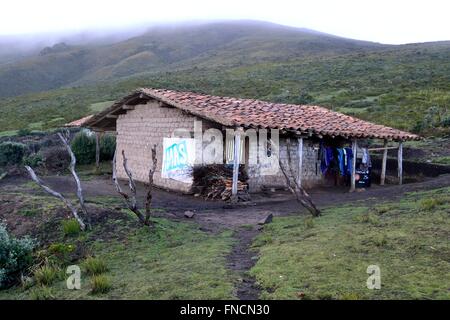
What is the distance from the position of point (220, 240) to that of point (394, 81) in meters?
31.4

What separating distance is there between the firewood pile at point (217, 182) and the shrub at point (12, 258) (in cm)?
685

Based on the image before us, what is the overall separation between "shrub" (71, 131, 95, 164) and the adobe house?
3.28 m

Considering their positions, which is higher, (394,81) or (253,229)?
(394,81)

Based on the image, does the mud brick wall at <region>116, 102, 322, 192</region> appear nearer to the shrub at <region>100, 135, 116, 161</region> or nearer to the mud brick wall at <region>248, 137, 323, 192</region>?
the mud brick wall at <region>248, 137, 323, 192</region>

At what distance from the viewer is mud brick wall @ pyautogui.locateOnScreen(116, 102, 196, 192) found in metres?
16.1

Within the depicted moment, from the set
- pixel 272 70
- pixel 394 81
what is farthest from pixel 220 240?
pixel 272 70

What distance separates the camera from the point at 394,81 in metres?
36.8

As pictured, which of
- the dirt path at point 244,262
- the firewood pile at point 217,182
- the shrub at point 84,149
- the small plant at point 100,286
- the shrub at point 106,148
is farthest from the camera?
the shrub at point 106,148

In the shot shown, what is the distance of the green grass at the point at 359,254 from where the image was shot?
5.73m

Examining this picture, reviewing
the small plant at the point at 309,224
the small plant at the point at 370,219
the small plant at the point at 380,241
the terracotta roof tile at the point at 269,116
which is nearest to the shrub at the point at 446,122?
the terracotta roof tile at the point at 269,116

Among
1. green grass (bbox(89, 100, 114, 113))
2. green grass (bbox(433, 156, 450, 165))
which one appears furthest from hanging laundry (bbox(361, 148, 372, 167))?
green grass (bbox(89, 100, 114, 113))

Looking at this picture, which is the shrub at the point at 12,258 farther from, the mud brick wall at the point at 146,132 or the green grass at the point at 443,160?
the green grass at the point at 443,160
